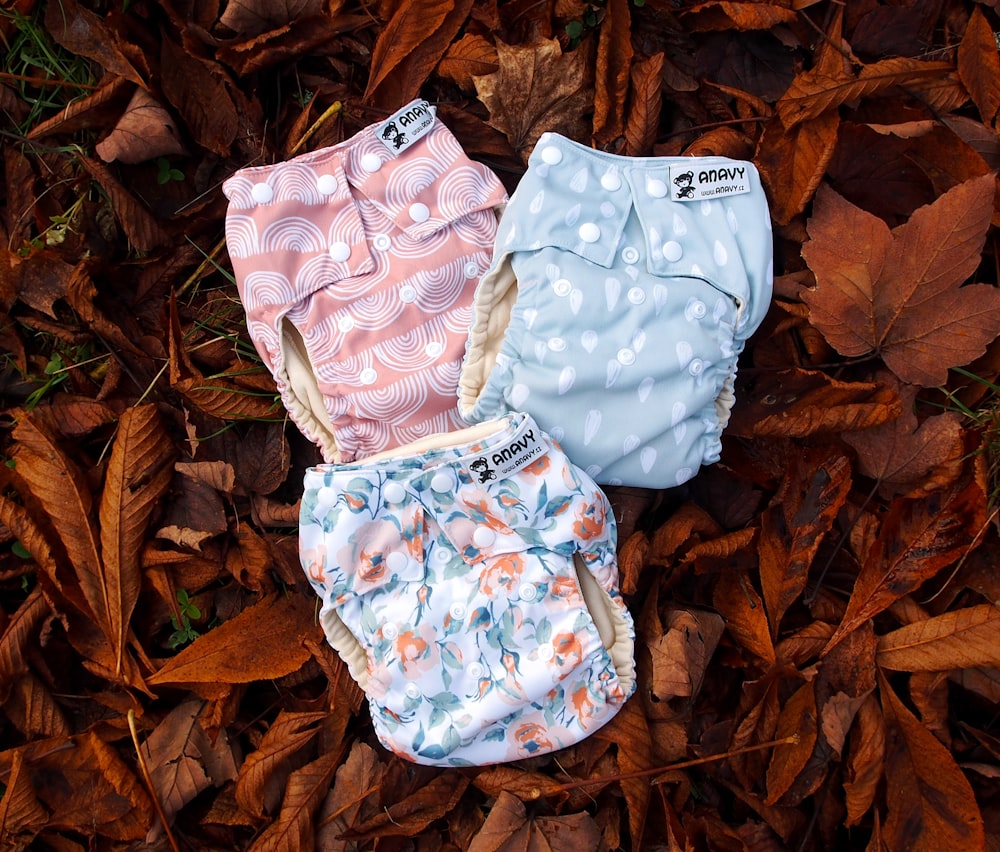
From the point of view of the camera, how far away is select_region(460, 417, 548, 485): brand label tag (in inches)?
98.3

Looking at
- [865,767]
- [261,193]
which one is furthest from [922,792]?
[261,193]

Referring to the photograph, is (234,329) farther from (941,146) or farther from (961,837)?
(961,837)

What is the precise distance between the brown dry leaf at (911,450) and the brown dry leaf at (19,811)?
2.74 meters

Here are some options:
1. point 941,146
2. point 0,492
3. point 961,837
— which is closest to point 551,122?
point 941,146

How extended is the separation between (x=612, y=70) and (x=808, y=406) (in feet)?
4.08

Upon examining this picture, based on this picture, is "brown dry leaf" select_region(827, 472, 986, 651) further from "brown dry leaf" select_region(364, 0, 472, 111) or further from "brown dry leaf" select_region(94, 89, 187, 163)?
"brown dry leaf" select_region(94, 89, 187, 163)

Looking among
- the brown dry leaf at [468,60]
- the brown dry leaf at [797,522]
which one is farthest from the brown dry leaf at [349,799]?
the brown dry leaf at [468,60]

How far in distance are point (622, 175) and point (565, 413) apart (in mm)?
Result: 769

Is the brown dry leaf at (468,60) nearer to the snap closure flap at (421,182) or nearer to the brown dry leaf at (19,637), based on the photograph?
the snap closure flap at (421,182)

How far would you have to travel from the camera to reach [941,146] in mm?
2605

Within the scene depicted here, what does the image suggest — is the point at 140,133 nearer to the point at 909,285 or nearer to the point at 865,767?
the point at 909,285

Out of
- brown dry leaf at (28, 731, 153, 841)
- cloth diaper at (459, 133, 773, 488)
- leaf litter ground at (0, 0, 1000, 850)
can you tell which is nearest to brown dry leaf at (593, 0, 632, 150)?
leaf litter ground at (0, 0, 1000, 850)

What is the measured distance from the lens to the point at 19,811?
8.77 feet

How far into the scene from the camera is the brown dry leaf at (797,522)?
8.39ft
